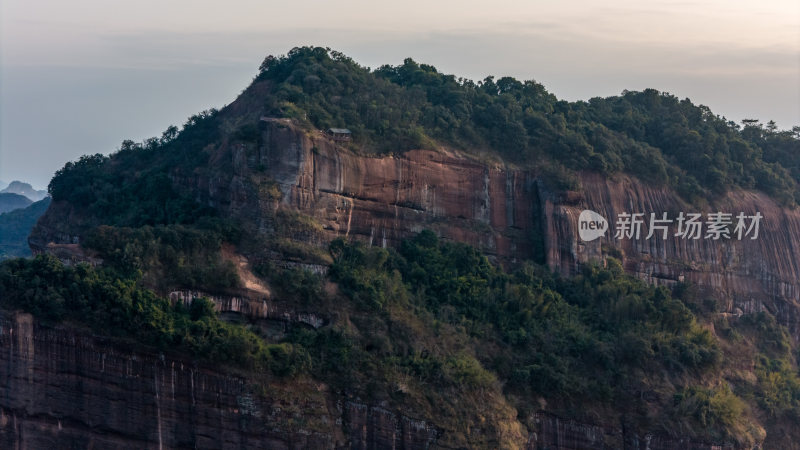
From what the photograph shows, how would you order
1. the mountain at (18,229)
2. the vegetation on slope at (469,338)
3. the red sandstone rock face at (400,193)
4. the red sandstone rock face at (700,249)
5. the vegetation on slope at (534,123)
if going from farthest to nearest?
1. the mountain at (18,229)
2. the red sandstone rock face at (700,249)
3. the vegetation on slope at (534,123)
4. the red sandstone rock face at (400,193)
5. the vegetation on slope at (469,338)

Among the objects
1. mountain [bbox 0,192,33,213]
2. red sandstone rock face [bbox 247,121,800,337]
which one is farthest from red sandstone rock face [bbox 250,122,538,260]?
mountain [bbox 0,192,33,213]

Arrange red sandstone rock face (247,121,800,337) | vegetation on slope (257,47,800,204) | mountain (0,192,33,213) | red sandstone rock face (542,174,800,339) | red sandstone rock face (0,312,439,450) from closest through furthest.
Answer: red sandstone rock face (0,312,439,450), red sandstone rock face (247,121,800,337), vegetation on slope (257,47,800,204), red sandstone rock face (542,174,800,339), mountain (0,192,33,213)

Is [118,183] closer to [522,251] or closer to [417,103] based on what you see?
[417,103]

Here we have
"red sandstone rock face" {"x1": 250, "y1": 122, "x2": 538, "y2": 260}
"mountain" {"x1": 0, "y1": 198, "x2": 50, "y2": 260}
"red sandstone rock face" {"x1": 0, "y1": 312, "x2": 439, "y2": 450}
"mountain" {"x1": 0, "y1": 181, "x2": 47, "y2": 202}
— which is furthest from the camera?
"mountain" {"x1": 0, "y1": 181, "x2": 47, "y2": 202}

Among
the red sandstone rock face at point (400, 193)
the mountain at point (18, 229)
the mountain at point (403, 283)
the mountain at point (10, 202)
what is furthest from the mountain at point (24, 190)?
the red sandstone rock face at point (400, 193)

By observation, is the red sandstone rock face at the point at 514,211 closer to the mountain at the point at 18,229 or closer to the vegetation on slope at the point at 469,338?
the vegetation on slope at the point at 469,338

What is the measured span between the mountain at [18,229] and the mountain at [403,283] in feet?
69.8

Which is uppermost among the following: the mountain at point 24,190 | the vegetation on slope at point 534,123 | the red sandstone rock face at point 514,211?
the vegetation on slope at point 534,123

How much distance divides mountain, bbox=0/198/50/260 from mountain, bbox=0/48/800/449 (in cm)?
2129

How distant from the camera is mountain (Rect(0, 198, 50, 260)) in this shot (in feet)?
Result: 233

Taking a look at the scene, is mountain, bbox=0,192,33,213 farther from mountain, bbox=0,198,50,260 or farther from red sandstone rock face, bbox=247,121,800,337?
red sandstone rock face, bbox=247,121,800,337

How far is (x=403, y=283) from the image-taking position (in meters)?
44.9

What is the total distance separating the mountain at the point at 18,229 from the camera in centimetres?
7088

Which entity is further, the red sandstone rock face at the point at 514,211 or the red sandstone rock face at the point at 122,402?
the red sandstone rock face at the point at 514,211
